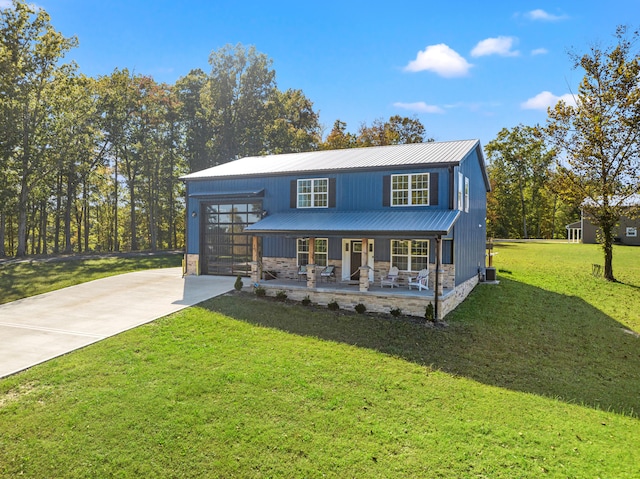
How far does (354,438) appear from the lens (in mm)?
6285

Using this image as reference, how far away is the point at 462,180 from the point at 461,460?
12.6 metres

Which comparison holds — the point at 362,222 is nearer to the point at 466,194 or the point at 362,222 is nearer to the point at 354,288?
the point at 354,288

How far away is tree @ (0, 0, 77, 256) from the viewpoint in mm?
24922

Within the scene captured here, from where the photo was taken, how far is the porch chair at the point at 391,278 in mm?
14859

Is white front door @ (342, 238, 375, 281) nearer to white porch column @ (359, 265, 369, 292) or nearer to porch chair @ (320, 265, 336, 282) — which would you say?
porch chair @ (320, 265, 336, 282)

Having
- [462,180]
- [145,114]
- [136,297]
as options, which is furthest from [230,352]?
[145,114]

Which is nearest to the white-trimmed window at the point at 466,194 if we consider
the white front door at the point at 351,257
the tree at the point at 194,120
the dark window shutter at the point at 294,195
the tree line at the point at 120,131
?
the white front door at the point at 351,257

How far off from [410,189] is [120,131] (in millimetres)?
30509

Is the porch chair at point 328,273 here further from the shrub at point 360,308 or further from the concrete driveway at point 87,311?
the concrete driveway at point 87,311

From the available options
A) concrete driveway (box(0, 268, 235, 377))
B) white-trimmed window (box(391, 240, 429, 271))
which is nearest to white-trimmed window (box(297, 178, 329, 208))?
white-trimmed window (box(391, 240, 429, 271))

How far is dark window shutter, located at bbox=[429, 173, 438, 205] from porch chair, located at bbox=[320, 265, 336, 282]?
16.2ft

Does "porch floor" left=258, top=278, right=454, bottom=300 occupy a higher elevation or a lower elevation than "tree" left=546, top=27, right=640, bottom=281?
lower

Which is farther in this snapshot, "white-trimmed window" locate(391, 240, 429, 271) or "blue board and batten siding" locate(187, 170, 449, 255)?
"blue board and batten siding" locate(187, 170, 449, 255)

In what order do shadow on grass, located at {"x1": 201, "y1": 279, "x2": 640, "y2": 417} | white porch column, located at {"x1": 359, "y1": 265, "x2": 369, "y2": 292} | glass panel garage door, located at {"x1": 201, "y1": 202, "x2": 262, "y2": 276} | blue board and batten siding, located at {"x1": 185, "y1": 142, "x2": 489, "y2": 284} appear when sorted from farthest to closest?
glass panel garage door, located at {"x1": 201, "y1": 202, "x2": 262, "y2": 276}, blue board and batten siding, located at {"x1": 185, "y1": 142, "x2": 489, "y2": 284}, white porch column, located at {"x1": 359, "y1": 265, "x2": 369, "y2": 292}, shadow on grass, located at {"x1": 201, "y1": 279, "x2": 640, "y2": 417}
